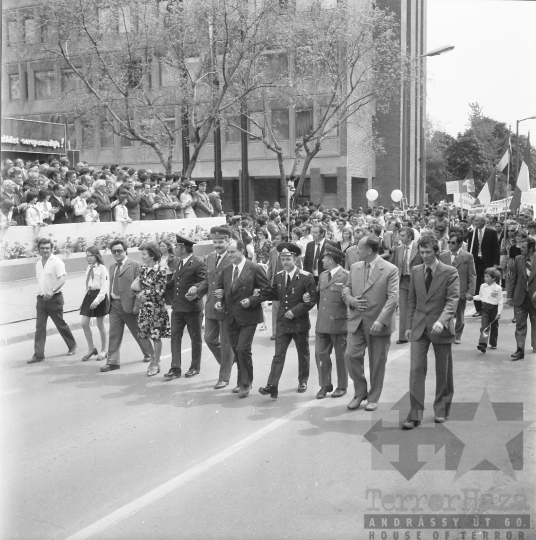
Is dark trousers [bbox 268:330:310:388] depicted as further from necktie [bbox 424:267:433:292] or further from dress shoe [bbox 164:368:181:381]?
necktie [bbox 424:267:433:292]

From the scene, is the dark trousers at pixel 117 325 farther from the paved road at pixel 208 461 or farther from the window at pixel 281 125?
the window at pixel 281 125

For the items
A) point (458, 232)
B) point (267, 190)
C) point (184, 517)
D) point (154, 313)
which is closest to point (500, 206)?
point (458, 232)

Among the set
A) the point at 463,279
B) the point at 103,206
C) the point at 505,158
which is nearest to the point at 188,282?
the point at 463,279

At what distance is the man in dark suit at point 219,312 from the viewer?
373 inches

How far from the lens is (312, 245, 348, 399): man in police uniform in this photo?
28.8 feet

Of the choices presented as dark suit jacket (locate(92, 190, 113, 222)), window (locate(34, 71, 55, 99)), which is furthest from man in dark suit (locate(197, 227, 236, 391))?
window (locate(34, 71, 55, 99))

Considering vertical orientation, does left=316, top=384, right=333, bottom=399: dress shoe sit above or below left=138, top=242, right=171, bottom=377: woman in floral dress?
below

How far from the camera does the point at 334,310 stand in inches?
346

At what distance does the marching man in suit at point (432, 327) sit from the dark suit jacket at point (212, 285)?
2.56 m

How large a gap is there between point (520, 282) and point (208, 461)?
6306 mm

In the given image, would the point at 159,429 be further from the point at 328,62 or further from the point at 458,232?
the point at 328,62

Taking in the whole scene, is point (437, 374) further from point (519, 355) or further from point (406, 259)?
point (406, 259)

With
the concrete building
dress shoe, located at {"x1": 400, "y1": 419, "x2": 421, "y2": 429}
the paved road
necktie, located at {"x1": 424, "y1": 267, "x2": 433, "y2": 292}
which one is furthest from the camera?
the concrete building

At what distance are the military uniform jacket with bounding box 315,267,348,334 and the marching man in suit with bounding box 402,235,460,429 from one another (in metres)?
1.06
